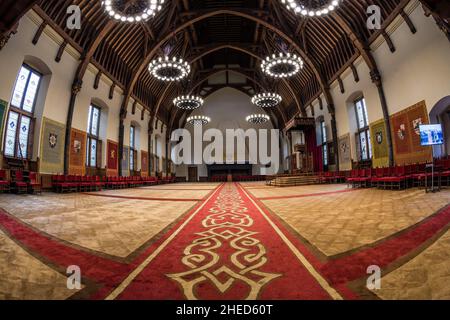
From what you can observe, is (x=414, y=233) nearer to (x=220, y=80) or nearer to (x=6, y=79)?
(x=6, y=79)

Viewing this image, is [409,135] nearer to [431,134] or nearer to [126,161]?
[431,134]

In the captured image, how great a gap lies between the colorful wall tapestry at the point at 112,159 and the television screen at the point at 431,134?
15542 mm

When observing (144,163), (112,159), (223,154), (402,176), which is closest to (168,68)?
(112,159)

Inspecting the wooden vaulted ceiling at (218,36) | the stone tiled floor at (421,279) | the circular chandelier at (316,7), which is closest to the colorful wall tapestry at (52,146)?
the wooden vaulted ceiling at (218,36)

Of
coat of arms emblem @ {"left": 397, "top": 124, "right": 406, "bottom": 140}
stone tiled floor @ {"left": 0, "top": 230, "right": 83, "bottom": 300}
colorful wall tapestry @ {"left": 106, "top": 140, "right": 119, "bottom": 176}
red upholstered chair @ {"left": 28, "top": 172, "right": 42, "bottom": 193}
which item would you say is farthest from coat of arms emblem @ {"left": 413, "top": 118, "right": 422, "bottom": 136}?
colorful wall tapestry @ {"left": 106, "top": 140, "right": 119, "bottom": 176}

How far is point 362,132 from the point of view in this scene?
1262cm

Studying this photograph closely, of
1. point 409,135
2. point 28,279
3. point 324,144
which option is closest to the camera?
point 28,279

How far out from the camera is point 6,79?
7.71 m

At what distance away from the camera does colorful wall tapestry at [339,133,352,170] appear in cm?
1330

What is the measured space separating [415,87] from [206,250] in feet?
37.9

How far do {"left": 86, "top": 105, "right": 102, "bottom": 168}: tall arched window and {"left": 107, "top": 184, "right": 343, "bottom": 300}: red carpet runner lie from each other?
1279 centimetres

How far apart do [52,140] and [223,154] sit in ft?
59.8

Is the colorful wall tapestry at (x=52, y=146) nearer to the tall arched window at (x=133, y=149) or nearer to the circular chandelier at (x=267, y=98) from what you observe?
the tall arched window at (x=133, y=149)
